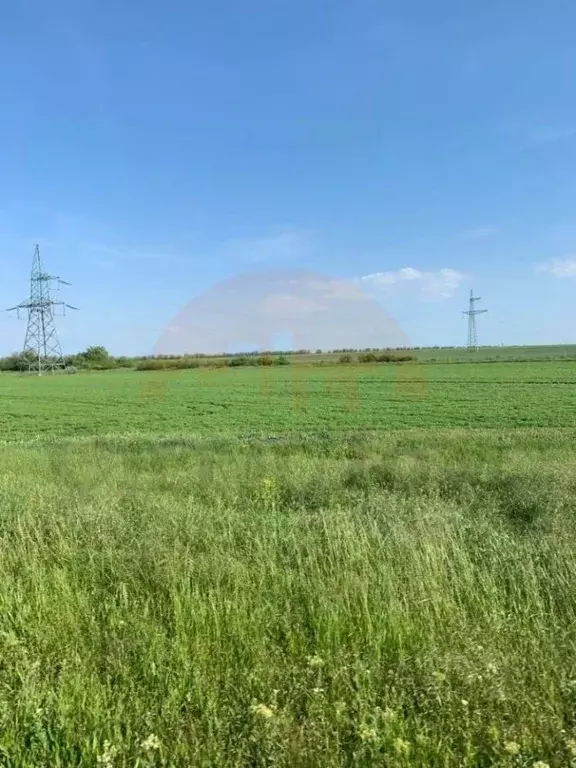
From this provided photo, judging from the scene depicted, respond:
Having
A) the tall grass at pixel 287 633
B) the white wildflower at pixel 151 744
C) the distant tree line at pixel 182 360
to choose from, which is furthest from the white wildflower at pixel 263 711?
the distant tree line at pixel 182 360

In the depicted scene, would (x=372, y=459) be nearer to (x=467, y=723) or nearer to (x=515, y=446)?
(x=515, y=446)

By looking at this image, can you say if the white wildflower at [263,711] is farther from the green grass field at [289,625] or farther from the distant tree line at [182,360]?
the distant tree line at [182,360]

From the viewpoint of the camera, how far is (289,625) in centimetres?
338

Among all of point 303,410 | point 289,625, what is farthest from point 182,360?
point 289,625

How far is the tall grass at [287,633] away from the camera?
2398 millimetres

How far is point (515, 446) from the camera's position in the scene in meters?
12.9

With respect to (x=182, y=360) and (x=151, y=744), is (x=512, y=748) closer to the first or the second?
(x=151, y=744)

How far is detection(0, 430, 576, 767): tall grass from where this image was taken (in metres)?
2.40

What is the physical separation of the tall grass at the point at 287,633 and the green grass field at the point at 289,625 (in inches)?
0.5

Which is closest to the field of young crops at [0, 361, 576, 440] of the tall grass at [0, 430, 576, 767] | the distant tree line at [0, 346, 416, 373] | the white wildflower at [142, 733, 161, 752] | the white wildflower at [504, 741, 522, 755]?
the tall grass at [0, 430, 576, 767]

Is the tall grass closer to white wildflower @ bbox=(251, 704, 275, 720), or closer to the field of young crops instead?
white wildflower @ bbox=(251, 704, 275, 720)

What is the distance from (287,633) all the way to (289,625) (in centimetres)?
9

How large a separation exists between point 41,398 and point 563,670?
5084cm

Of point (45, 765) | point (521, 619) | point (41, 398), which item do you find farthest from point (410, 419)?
point (41, 398)
